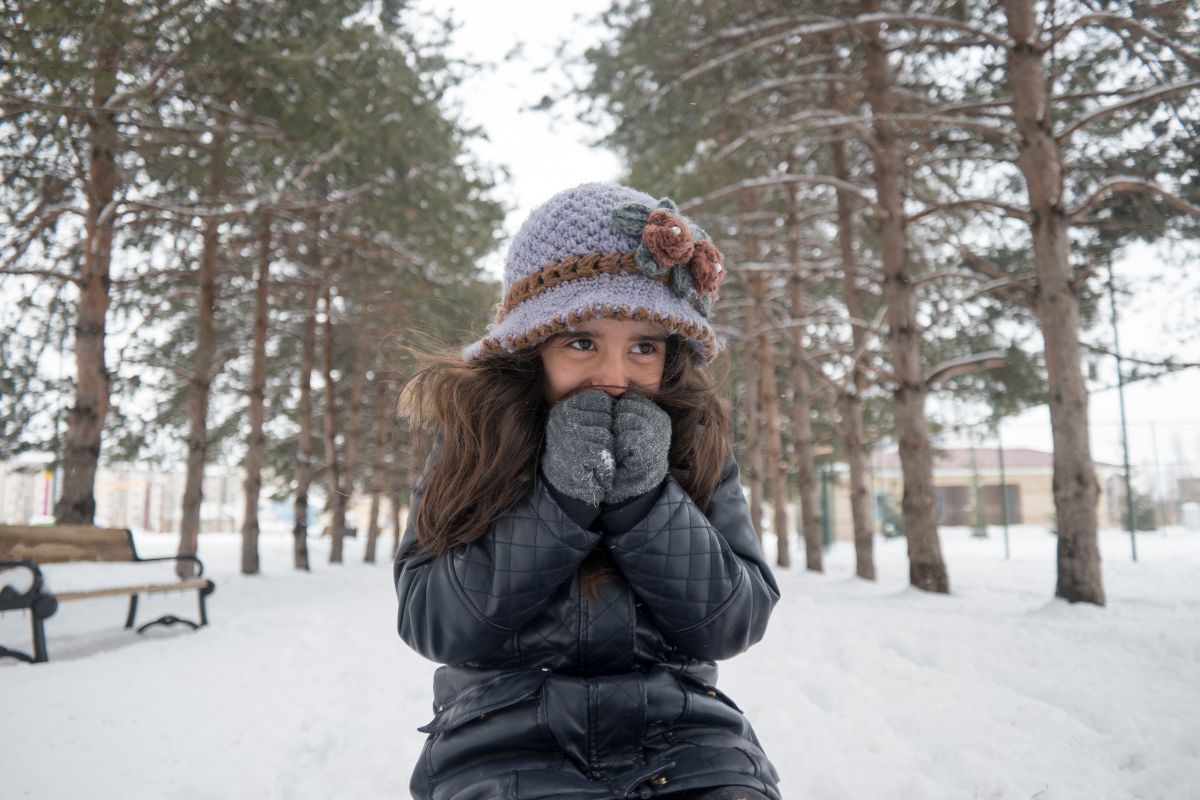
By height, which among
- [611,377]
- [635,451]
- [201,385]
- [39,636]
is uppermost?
[201,385]

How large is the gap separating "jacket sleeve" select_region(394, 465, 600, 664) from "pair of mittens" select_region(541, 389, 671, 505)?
7cm

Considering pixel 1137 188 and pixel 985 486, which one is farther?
pixel 985 486

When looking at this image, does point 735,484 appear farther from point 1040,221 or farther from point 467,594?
point 1040,221

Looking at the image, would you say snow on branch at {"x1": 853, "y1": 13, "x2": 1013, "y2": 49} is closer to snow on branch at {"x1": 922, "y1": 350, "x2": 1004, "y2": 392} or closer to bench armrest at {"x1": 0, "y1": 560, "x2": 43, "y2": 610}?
snow on branch at {"x1": 922, "y1": 350, "x2": 1004, "y2": 392}

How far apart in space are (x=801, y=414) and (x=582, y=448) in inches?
411

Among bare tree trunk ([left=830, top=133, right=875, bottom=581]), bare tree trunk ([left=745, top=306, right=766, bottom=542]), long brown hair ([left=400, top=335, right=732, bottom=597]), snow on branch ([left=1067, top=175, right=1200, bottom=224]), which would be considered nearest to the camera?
long brown hair ([left=400, top=335, right=732, bottom=597])

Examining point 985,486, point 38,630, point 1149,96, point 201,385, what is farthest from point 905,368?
point 985,486

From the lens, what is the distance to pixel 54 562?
581cm

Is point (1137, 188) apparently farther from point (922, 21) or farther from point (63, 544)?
point (63, 544)

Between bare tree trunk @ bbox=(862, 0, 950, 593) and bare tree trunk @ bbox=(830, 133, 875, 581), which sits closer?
bare tree trunk @ bbox=(862, 0, 950, 593)

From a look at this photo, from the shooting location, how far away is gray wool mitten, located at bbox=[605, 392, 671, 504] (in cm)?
139

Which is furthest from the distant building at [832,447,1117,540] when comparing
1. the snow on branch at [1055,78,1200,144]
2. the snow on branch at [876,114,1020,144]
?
the snow on branch at [1055,78,1200,144]

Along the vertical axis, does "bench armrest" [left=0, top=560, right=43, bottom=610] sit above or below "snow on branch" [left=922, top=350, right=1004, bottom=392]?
below

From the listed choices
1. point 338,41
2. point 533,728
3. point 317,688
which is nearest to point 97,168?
point 338,41
